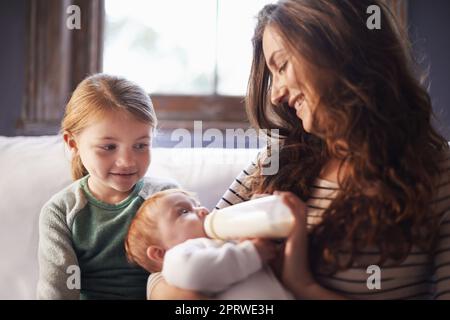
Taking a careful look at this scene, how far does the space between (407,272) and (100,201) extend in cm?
52

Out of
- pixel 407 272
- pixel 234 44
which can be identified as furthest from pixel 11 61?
pixel 407 272

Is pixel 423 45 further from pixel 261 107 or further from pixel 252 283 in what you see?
pixel 252 283

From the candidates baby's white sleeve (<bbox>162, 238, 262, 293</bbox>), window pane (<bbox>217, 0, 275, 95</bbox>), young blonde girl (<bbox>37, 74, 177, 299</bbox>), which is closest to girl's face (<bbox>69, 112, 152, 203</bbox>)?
young blonde girl (<bbox>37, 74, 177, 299</bbox>)

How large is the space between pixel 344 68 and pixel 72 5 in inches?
49.7

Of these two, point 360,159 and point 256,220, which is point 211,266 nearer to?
point 256,220

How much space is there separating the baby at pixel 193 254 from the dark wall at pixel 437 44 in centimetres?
111

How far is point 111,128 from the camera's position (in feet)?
3.23

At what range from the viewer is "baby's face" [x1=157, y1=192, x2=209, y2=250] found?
0.89 metres

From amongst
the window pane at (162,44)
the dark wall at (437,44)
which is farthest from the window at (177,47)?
the dark wall at (437,44)

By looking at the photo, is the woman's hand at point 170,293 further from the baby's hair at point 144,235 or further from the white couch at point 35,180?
the white couch at point 35,180

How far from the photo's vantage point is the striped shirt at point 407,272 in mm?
859
